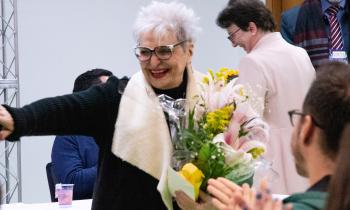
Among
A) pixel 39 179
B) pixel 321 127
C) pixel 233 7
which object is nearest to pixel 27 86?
pixel 39 179

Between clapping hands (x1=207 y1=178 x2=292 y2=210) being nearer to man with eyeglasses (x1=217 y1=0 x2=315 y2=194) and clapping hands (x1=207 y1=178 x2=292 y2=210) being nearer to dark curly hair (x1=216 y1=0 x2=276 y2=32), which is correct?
man with eyeglasses (x1=217 y1=0 x2=315 y2=194)

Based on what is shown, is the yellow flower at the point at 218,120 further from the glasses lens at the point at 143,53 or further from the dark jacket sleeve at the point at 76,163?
the dark jacket sleeve at the point at 76,163

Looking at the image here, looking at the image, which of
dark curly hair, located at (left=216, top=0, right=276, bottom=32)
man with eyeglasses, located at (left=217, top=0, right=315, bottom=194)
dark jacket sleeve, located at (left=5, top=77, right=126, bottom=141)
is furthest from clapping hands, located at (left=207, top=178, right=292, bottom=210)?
dark curly hair, located at (left=216, top=0, right=276, bottom=32)

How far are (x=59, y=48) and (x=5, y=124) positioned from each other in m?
3.90

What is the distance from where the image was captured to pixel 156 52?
2168 mm

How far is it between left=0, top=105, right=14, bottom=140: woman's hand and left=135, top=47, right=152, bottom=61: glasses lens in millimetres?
472

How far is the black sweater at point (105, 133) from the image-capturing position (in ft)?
6.79

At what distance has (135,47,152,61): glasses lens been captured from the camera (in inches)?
85.4

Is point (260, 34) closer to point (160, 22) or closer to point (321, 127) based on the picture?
point (160, 22)

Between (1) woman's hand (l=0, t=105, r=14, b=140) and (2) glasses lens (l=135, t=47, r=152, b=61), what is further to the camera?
(2) glasses lens (l=135, t=47, r=152, b=61)

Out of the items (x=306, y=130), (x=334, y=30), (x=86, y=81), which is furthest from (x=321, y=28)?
(x=306, y=130)

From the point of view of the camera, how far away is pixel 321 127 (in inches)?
55.8

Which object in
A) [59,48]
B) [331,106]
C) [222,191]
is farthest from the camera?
[59,48]

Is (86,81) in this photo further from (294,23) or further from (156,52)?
(156,52)
